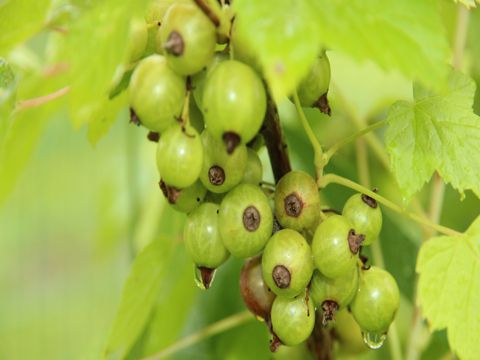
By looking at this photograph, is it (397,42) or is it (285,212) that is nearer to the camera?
(397,42)

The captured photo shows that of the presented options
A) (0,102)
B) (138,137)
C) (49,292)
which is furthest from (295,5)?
(49,292)

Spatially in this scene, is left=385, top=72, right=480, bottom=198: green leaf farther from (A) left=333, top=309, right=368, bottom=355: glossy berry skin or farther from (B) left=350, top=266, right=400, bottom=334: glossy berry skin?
(A) left=333, top=309, right=368, bottom=355: glossy berry skin

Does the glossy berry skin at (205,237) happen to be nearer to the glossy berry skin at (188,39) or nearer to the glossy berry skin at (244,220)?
the glossy berry skin at (244,220)

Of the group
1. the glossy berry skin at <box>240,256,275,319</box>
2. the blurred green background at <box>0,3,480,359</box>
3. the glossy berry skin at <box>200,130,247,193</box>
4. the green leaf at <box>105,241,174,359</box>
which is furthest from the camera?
the blurred green background at <box>0,3,480,359</box>

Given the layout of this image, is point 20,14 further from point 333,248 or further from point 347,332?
point 347,332

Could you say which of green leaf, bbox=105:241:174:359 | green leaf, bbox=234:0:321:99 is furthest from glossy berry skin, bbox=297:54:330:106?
green leaf, bbox=105:241:174:359

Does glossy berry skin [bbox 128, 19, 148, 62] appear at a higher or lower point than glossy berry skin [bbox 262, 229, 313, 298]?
higher

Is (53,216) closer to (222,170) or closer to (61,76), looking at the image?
(61,76)
